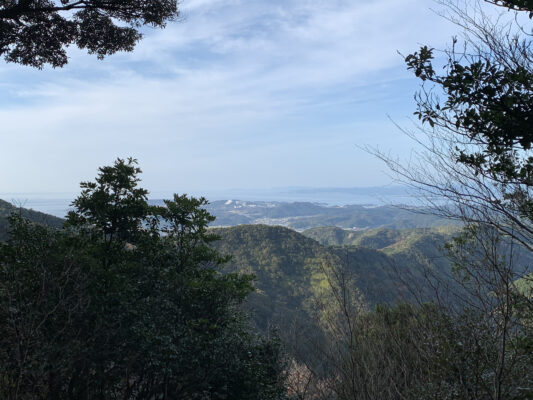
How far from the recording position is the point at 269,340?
979 centimetres

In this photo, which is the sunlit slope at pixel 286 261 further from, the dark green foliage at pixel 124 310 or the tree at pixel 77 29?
the tree at pixel 77 29

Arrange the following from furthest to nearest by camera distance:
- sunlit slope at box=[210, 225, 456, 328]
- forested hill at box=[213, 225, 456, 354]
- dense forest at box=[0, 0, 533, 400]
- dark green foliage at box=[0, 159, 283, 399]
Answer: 1. sunlit slope at box=[210, 225, 456, 328]
2. forested hill at box=[213, 225, 456, 354]
3. dark green foliage at box=[0, 159, 283, 399]
4. dense forest at box=[0, 0, 533, 400]

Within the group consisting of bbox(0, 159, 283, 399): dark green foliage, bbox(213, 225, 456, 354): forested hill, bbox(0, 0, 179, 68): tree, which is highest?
bbox(0, 0, 179, 68): tree

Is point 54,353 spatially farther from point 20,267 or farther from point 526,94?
point 526,94

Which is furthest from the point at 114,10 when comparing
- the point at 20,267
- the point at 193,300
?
the point at 193,300

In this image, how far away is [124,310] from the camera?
761 cm

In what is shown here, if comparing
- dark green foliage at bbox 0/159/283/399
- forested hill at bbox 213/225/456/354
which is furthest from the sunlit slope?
dark green foliage at bbox 0/159/283/399

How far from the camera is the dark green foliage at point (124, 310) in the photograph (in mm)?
6379

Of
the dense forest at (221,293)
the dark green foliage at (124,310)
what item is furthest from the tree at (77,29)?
the dark green foliage at (124,310)

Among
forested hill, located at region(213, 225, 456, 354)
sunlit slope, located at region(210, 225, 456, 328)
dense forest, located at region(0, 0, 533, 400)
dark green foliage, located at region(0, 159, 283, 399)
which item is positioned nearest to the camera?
dense forest, located at region(0, 0, 533, 400)

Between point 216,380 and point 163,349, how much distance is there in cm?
167

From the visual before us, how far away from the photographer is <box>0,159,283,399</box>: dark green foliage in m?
6.38

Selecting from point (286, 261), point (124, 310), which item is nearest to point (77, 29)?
point (124, 310)

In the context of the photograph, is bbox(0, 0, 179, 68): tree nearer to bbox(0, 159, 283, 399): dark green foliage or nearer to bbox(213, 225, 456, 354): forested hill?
bbox(0, 159, 283, 399): dark green foliage
